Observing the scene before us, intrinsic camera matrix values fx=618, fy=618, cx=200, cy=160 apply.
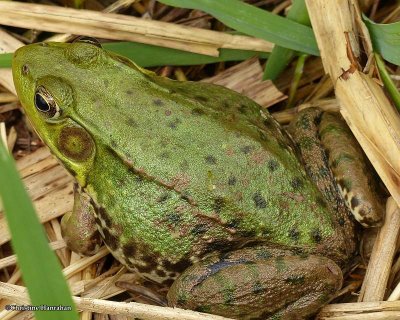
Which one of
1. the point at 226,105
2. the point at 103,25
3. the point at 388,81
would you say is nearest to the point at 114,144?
the point at 226,105

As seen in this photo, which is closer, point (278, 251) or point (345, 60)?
point (278, 251)

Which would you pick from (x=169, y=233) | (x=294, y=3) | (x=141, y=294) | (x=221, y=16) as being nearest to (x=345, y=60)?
(x=294, y=3)

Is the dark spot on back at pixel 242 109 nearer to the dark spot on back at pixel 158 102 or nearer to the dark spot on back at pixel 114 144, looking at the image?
the dark spot on back at pixel 158 102

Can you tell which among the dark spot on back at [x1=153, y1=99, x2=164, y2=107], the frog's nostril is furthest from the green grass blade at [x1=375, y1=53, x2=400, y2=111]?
the frog's nostril

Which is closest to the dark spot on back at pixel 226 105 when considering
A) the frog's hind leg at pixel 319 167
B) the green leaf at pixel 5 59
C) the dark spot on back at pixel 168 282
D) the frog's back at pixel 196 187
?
the frog's back at pixel 196 187

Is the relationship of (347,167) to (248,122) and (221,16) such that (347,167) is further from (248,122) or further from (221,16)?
(221,16)

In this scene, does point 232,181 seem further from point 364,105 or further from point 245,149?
point 364,105
